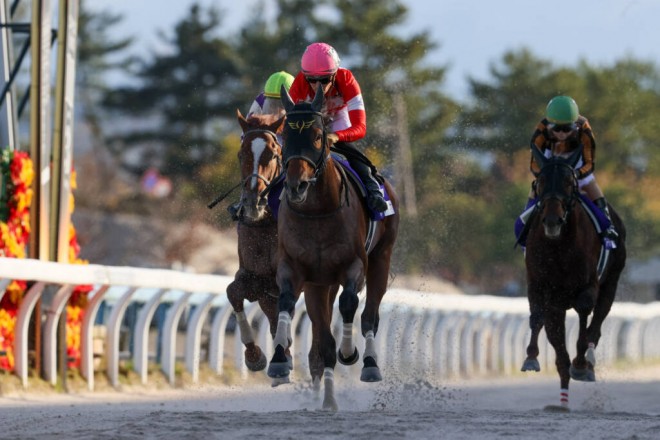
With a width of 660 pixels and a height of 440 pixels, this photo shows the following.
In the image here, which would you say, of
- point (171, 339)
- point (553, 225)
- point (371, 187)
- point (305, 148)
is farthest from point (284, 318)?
point (171, 339)

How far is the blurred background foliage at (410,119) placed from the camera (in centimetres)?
4006

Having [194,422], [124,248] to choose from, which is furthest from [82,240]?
[194,422]

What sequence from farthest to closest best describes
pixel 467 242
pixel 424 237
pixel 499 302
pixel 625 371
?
pixel 467 242
pixel 424 237
pixel 625 371
pixel 499 302

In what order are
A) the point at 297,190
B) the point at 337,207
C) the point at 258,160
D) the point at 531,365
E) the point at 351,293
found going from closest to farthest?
the point at 297,190, the point at 351,293, the point at 337,207, the point at 258,160, the point at 531,365

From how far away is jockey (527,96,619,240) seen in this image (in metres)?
11.2

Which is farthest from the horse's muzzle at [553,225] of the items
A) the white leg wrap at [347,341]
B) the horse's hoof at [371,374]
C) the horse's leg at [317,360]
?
the horse's hoof at [371,374]

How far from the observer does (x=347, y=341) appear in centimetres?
927

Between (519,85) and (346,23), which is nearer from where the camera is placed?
(346,23)

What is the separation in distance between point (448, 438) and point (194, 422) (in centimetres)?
131

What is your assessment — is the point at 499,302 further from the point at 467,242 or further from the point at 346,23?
the point at 346,23

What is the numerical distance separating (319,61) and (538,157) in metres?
2.21

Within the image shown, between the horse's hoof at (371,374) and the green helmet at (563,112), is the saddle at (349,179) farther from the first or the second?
the green helmet at (563,112)

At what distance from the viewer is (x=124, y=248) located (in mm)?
47656

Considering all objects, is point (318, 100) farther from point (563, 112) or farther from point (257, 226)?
point (563, 112)
